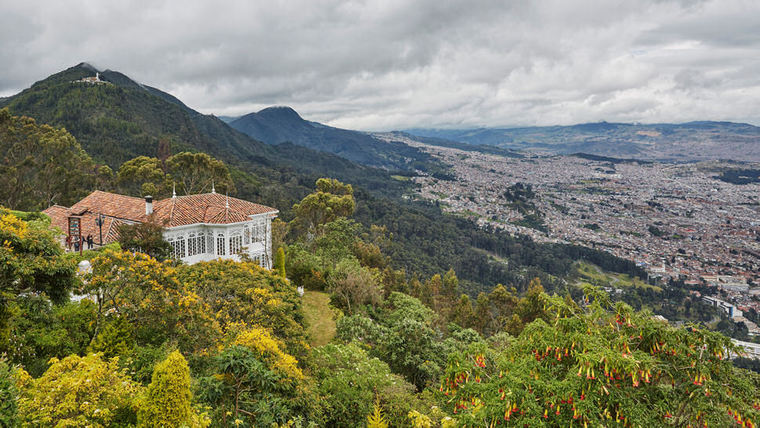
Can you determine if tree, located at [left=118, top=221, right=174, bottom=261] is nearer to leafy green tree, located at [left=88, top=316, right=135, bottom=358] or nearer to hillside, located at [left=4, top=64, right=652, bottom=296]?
leafy green tree, located at [left=88, top=316, right=135, bottom=358]

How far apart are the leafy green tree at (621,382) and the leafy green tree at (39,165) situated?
41538 millimetres

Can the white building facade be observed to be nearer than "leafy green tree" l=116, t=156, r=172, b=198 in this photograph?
Yes

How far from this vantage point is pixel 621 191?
189 meters

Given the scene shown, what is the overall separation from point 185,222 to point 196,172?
19.2 metres

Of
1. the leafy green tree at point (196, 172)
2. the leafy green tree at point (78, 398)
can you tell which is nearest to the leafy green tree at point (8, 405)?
the leafy green tree at point (78, 398)

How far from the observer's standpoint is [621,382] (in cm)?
598

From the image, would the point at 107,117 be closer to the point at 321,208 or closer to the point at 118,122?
the point at 118,122

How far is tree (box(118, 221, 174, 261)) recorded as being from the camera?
17.4 m

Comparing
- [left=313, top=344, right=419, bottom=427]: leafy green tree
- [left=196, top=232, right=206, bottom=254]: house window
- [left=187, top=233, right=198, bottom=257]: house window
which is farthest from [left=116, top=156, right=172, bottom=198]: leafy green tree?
[left=313, top=344, right=419, bottom=427]: leafy green tree

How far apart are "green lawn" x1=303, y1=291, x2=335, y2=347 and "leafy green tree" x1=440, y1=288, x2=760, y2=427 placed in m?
9.87

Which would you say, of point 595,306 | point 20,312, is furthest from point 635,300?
point 20,312

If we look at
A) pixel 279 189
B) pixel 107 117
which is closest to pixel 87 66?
pixel 107 117

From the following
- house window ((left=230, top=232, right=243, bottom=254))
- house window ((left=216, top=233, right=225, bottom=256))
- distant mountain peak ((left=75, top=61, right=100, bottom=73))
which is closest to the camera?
house window ((left=216, top=233, right=225, bottom=256))

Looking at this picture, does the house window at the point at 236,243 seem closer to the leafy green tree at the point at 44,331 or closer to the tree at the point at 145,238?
the tree at the point at 145,238
